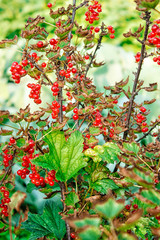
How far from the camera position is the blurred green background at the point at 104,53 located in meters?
1.40

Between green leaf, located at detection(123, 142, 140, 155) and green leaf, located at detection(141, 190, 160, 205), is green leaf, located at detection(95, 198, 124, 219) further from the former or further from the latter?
green leaf, located at detection(123, 142, 140, 155)

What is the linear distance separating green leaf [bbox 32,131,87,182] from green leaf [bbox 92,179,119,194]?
0.25 feet

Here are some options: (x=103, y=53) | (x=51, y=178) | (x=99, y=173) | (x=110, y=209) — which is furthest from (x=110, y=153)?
(x=103, y=53)

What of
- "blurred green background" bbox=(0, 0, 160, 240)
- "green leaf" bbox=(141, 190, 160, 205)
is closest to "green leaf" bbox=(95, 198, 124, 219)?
"green leaf" bbox=(141, 190, 160, 205)

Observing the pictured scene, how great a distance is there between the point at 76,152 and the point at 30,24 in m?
0.36

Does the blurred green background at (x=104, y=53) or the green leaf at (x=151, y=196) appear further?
the blurred green background at (x=104, y=53)

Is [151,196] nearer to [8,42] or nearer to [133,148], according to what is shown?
[133,148]

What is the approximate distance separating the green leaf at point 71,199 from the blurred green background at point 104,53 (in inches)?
24.3

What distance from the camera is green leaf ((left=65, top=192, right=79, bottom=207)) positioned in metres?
0.72

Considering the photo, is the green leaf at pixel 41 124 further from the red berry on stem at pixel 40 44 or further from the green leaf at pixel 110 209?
the green leaf at pixel 110 209


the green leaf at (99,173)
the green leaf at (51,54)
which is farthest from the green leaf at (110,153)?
the green leaf at (51,54)

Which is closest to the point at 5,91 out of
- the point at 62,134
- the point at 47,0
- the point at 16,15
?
the point at 16,15

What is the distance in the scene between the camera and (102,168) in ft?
2.67

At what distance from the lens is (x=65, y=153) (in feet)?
2.51
